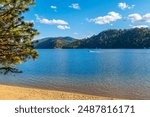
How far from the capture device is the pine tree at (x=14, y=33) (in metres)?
14.5

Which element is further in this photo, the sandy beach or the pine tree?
the sandy beach

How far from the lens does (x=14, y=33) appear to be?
Answer: 48.5 feet

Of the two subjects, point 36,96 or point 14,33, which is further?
point 36,96

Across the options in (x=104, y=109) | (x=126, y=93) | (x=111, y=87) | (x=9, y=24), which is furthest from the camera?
(x=111, y=87)

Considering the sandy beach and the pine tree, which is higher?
the pine tree

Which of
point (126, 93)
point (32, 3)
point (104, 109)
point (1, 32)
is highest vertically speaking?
point (32, 3)

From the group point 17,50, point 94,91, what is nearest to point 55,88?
point 94,91

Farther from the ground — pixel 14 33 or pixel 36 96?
pixel 14 33

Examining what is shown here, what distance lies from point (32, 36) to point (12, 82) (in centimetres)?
3155

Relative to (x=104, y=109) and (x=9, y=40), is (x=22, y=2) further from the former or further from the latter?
(x=104, y=109)

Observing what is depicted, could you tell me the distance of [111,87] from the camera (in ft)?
129

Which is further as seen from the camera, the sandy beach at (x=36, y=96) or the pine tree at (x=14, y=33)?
the sandy beach at (x=36, y=96)

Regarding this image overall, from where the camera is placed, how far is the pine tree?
569 inches

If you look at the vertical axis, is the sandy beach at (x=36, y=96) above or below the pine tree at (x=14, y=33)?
below
